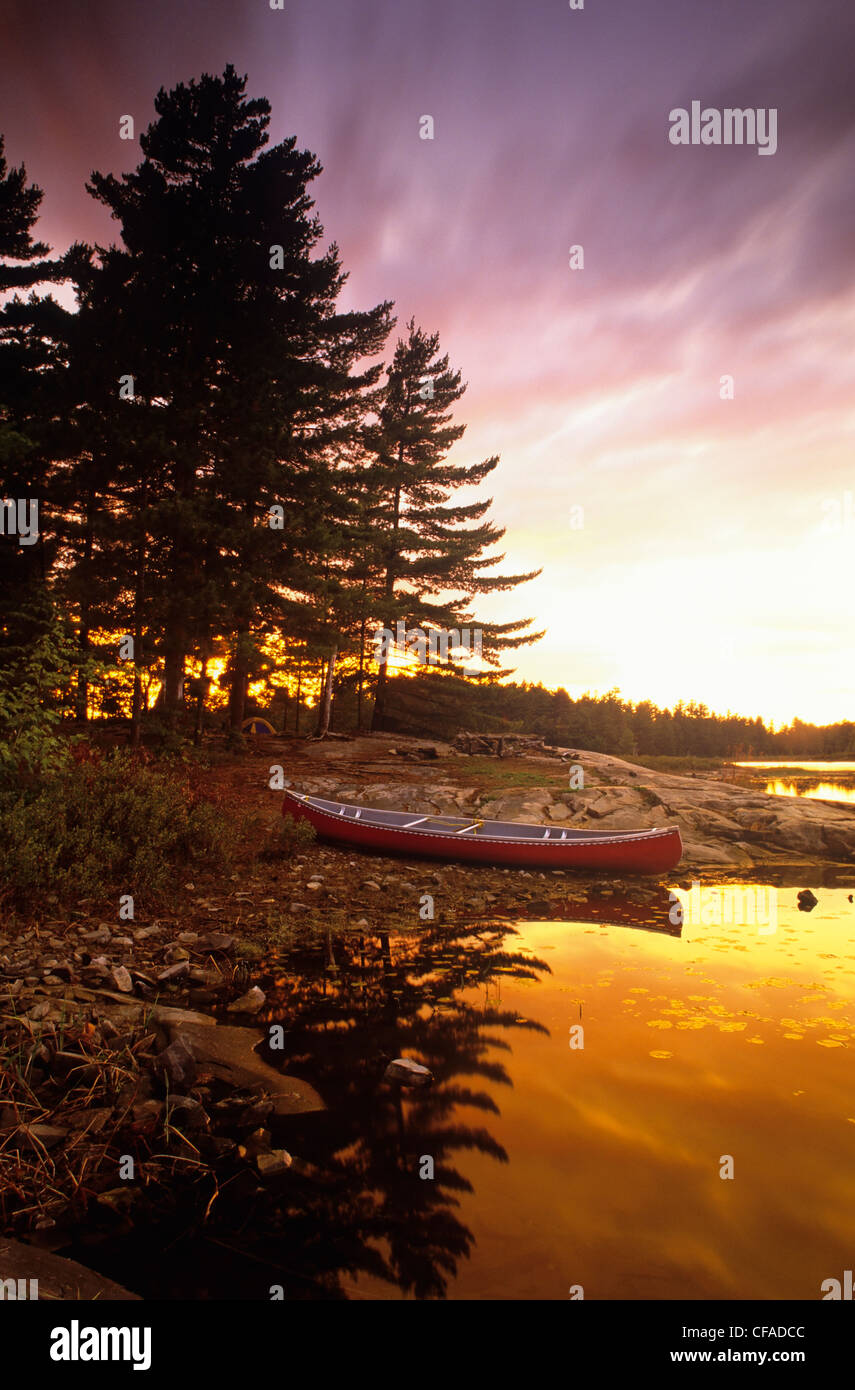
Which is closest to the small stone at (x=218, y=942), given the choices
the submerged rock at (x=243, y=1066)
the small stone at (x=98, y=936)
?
the small stone at (x=98, y=936)

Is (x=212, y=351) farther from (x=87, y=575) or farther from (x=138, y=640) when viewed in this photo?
(x=138, y=640)

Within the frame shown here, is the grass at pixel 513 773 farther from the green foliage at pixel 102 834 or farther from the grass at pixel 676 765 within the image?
the grass at pixel 676 765

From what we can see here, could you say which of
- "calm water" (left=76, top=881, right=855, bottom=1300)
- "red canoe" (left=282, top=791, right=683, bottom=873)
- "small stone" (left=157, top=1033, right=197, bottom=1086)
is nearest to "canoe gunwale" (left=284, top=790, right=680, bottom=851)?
"red canoe" (left=282, top=791, right=683, bottom=873)

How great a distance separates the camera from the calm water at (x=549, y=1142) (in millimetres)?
3111

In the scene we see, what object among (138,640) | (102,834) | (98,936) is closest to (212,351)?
(138,640)

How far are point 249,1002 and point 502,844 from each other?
706cm

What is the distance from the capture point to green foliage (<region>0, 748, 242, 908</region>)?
293 inches

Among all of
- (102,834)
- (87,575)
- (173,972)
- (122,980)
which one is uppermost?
(87,575)

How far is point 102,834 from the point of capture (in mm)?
8672

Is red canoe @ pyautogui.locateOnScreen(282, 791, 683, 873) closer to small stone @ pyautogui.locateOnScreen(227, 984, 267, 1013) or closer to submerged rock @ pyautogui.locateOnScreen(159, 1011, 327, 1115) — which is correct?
small stone @ pyautogui.locateOnScreen(227, 984, 267, 1013)

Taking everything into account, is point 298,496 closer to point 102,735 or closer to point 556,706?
point 102,735
